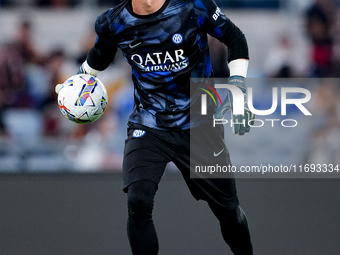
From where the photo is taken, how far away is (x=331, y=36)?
7.15 m

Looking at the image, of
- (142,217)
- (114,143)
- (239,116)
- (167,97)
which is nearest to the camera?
(142,217)

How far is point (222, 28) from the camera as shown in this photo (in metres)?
2.87


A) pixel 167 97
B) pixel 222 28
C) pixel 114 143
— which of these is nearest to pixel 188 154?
pixel 167 97

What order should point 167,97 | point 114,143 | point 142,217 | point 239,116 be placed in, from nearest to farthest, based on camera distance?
1. point 142,217
2. point 239,116
3. point 167,97
4. point 114,143

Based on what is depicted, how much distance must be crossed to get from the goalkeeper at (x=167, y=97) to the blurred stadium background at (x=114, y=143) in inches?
A: 30.3

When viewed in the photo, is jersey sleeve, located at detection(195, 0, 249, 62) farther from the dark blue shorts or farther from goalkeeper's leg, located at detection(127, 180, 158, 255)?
goalkeeper's leg, located at detection(127, 180, 158, 255)

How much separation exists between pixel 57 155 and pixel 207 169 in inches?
135

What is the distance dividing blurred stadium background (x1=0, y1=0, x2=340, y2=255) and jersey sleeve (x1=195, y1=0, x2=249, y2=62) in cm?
139

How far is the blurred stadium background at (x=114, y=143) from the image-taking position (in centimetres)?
384

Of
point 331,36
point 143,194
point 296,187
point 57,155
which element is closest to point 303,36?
point 331,36

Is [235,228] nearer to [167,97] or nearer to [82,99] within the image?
[167,97]

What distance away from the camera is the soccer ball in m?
3.01

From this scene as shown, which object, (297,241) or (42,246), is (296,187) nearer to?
(297,241)

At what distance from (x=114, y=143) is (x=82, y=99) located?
307cm
